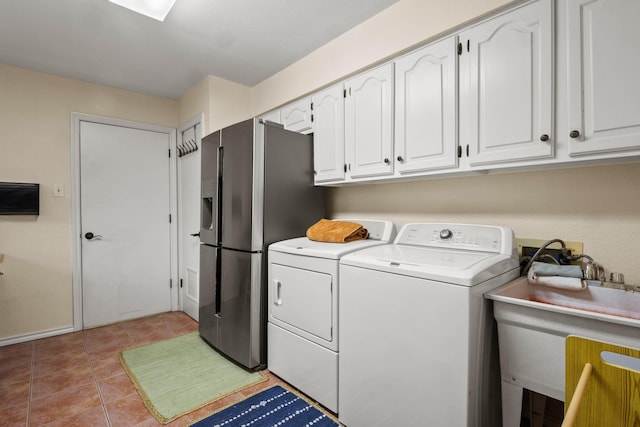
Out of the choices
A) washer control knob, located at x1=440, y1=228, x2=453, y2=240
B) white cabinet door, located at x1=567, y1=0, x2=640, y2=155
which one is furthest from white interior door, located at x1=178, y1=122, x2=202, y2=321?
white cabinet door, located at x1=567, y1=0, x2=640, y2=155

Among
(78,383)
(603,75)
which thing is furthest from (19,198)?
(603,75)

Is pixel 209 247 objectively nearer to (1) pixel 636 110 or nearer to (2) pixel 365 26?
(2) pixel 365 26

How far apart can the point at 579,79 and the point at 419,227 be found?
1036 mm

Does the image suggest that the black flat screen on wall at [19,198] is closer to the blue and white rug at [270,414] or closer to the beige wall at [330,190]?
the beige wall at [330,190]

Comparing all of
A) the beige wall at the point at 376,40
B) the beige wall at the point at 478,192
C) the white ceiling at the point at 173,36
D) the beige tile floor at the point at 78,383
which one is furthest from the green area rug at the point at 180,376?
the white ceiling at the point at 173,36

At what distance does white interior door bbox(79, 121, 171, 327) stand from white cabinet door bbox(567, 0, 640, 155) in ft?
11.8

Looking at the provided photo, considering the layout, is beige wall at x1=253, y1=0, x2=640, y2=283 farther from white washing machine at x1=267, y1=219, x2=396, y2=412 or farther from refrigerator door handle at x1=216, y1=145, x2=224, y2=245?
refrigerator door handle at x1=216, y1=145, x2=224, y2=245

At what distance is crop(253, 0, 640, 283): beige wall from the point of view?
1.39m

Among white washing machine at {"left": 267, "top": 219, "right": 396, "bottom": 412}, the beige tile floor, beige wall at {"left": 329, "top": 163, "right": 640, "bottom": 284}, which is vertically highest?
A: beige wall at {"left": 329, "top": 163, "right": 640, "bottom": 284}

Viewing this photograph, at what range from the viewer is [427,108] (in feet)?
5.73

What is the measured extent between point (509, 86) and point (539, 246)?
83 cm

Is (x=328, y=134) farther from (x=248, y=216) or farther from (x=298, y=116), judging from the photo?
(x=248, y=216)

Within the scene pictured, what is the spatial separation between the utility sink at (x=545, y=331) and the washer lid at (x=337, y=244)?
787mm

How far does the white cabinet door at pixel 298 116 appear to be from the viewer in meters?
2.54
